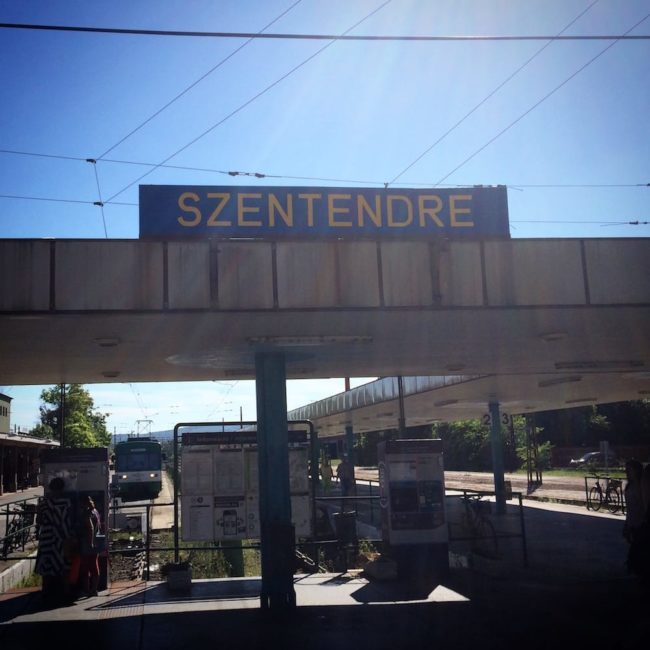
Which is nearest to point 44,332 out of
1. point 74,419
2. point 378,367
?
point 378,367

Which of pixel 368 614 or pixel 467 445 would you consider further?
pixel 467 445

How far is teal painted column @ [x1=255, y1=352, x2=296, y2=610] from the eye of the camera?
10641 mm

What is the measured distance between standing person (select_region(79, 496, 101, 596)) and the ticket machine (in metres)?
5.01

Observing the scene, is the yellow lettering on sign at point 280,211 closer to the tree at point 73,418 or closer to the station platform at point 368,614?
the station platform at point 368,614

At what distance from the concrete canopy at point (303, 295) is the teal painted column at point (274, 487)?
2.29ft

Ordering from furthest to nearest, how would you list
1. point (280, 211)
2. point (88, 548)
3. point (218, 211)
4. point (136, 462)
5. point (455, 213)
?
point (136, 462) → point (455, 213) → point (280, 211) → point (218, 211) → point (88, 548)

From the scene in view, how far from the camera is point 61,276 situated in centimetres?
955

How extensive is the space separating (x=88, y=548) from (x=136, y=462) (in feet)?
91.2

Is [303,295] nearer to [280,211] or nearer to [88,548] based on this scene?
[280,211]

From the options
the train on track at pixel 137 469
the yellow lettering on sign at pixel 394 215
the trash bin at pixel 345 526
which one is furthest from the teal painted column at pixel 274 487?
the train on track at pixel 137 469

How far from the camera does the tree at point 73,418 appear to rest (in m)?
64.2

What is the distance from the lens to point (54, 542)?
1134 cm

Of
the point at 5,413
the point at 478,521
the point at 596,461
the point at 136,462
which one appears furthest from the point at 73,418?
the point at 478,521

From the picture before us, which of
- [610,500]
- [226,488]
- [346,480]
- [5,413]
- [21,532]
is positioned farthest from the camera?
[5,413]
